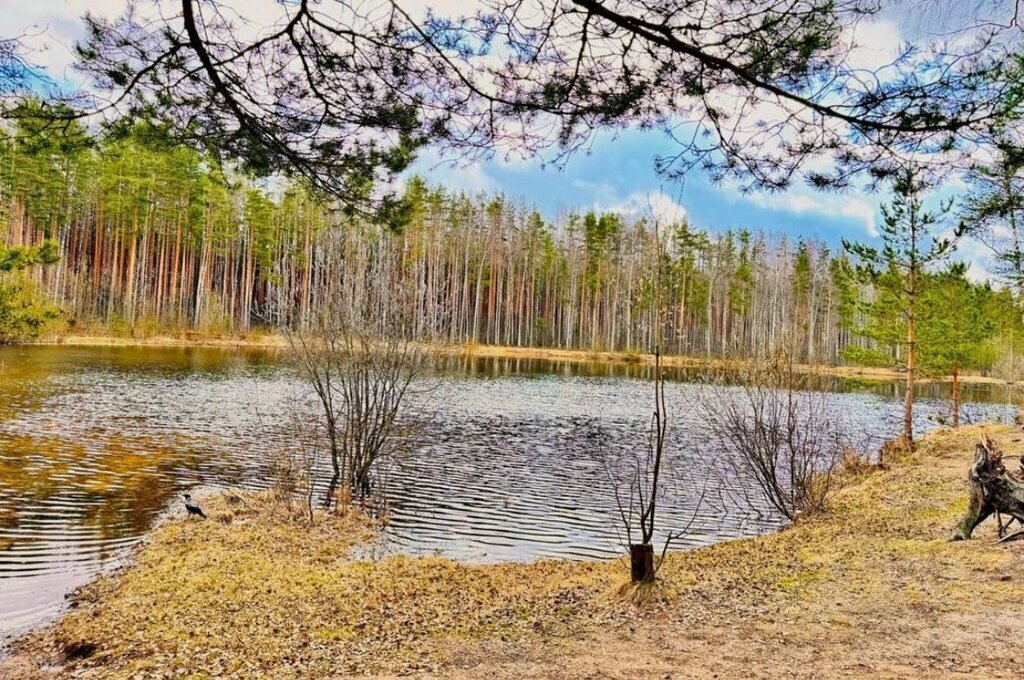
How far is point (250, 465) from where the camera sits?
13.6 metres

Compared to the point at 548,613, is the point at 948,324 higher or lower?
higher

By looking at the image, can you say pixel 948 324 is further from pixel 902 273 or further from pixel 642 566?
pixel 642 566

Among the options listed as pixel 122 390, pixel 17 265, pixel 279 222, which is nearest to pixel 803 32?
pixel 17 265

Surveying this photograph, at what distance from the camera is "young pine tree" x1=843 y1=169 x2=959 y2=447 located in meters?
17.4

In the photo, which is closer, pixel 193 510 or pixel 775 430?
pixel 193 510

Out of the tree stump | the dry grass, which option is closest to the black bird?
the dry grass

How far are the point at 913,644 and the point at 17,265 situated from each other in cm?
1931

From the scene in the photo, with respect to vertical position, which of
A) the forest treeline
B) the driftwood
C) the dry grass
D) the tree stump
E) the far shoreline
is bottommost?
the dry grass

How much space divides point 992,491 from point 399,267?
838 cm

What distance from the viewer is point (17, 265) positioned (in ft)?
55.4

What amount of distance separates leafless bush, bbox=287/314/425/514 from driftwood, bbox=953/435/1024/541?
24.1ft

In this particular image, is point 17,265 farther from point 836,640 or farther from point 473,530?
point 836,640

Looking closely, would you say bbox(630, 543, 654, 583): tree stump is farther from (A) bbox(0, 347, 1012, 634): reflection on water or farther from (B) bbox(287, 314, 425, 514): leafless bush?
(B) bbox(287, 314, 425, 514): leafless bush

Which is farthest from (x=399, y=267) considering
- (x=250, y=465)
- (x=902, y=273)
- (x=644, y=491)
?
(x=902, y=273)
